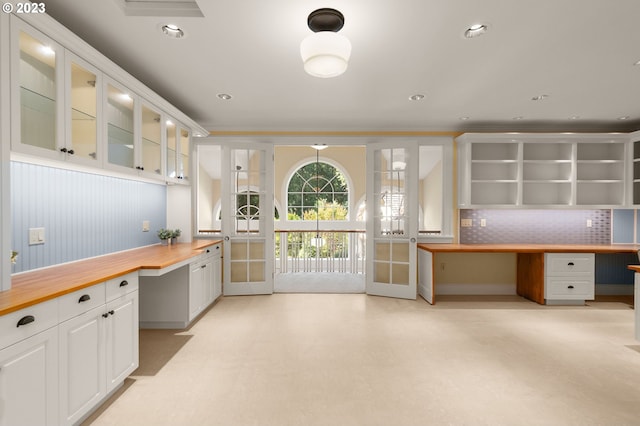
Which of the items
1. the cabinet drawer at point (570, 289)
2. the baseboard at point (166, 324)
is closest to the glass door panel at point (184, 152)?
the baseboard at point (166, 324)

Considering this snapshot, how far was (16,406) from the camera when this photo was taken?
56.3 inches

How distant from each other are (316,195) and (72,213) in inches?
273

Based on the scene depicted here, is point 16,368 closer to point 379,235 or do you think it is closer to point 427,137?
point 379,235

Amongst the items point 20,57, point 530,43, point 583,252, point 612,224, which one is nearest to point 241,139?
point 20,57

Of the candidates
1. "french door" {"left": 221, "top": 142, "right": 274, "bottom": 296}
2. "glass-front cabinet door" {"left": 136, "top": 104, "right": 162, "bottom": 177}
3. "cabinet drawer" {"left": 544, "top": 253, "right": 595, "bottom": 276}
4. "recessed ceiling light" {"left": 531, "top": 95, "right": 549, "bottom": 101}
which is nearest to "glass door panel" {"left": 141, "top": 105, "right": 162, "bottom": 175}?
"glass-front cabinet door" {"left": 136, "top": 104, "right": 162, "bottom": 177}

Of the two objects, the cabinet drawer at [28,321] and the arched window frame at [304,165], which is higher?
the arched window frame at [304,165]

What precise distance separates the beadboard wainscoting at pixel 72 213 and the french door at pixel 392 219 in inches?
121

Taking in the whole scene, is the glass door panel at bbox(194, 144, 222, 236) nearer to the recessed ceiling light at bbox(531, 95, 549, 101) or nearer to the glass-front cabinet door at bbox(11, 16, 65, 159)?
the glass-front cabinet door at bbox(11, 16, 65, 159)

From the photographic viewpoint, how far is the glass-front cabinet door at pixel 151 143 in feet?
10.2

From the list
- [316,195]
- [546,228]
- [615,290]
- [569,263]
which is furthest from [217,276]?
[615,290]

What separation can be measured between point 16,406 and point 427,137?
507cm

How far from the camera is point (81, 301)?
6.00 ft

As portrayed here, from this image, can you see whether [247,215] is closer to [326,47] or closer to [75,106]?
[75,106]

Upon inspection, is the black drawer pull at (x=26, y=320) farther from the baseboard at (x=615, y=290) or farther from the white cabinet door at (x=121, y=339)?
the baseboard at (x=615, y=290)
